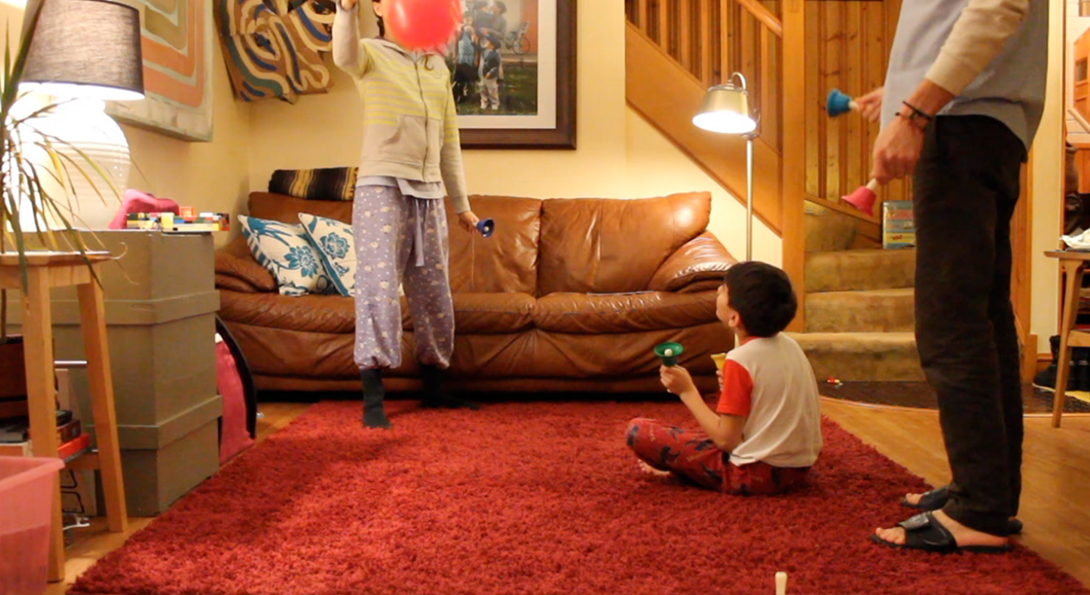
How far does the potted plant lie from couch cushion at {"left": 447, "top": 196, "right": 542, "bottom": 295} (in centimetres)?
185

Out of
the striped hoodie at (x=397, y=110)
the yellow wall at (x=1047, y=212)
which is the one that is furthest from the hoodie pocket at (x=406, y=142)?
the yellow wall at (x=1047, y=212)

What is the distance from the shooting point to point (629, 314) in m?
3.14

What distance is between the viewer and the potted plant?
1448 millimetres

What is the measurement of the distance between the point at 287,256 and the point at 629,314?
138cm

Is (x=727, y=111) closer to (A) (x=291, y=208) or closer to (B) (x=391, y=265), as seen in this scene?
(B) (x=391, y=265)

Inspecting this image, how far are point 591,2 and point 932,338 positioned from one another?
307cm

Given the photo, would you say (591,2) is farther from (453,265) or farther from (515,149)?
(453,265)

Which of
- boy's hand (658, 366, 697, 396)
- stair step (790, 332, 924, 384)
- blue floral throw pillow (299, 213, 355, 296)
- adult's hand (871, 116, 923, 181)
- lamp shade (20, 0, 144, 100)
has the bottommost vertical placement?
stair step (790, 332, 924, 384)

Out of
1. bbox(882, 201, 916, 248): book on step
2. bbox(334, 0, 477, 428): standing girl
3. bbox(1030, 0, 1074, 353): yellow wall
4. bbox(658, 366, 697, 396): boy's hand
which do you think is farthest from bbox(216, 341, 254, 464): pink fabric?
bbox(882, 201, 916, 248): book on step

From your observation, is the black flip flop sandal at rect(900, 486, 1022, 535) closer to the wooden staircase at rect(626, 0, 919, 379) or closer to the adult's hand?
the adult's hand

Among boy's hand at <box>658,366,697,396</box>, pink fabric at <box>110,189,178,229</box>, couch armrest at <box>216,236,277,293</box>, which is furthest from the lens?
couch armrest at <box>216,236,277,293</box>

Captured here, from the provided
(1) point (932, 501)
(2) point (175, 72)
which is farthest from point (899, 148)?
(2) point (175, 72)

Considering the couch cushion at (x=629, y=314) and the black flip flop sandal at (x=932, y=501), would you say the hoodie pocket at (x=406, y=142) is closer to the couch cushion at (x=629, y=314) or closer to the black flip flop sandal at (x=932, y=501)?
the couch cushion at (x=629, y=314)

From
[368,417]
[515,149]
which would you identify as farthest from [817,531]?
[515,149]
